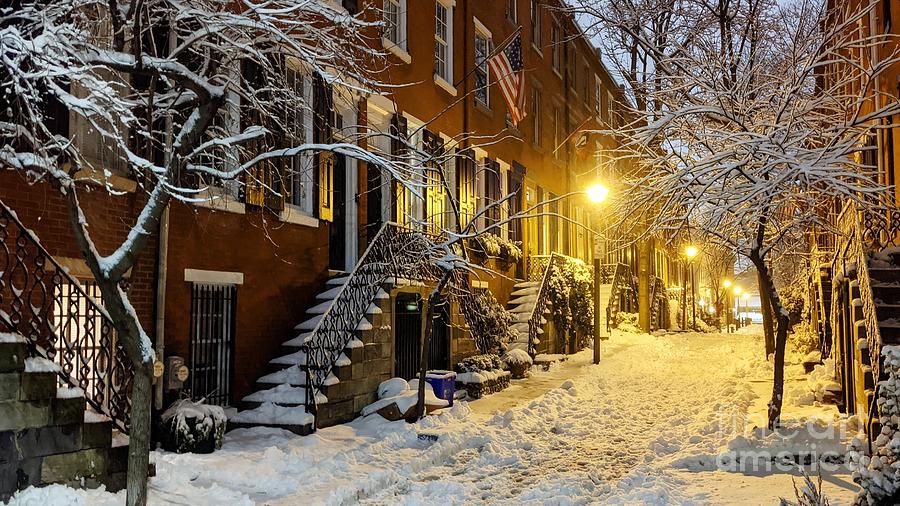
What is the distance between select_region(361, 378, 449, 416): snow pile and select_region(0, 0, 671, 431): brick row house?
0.22 metres

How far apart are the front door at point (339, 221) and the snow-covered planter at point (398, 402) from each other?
2.49m

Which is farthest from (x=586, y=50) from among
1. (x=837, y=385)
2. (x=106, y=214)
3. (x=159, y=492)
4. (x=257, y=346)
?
(x=159, y=492)

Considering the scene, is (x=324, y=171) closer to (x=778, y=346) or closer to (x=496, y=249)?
(x=496, y=249)

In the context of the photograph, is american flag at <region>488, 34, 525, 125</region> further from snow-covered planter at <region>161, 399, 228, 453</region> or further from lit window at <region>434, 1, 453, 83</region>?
snow-covered planter at <region>161, 399, 228, 453</region>

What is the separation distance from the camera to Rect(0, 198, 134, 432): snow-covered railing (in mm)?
6328

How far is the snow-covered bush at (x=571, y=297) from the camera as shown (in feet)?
69.0

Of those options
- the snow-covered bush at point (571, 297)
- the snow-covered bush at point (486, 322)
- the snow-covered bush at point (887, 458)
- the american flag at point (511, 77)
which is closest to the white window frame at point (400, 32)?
the american flag at point (511, 77)

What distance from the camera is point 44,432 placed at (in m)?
6.09

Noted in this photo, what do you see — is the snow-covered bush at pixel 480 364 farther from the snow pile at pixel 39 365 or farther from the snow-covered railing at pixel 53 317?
the snow pile at pixel 39 365

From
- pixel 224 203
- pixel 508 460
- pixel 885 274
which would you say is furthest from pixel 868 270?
pixel 224 203

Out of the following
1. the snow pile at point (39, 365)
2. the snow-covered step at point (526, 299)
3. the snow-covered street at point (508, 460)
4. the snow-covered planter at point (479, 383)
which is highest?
the snow-covered step at point (526, 299)

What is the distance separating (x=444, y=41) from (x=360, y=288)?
303 inches

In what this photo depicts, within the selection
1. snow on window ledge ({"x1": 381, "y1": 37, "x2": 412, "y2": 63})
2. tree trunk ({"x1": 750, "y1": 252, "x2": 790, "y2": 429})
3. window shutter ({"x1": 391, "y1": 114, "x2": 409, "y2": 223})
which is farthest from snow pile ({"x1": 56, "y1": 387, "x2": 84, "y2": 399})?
snow on window ledge ({"x1": 381, "y1": 37, "x2": 412, "y2": 63})

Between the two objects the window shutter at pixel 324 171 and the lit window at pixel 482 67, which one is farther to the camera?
the lit window at pixel 482 67
